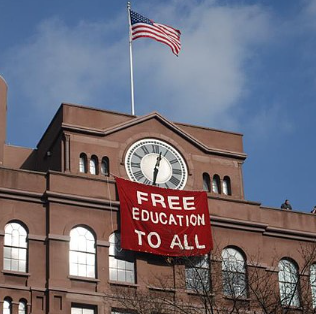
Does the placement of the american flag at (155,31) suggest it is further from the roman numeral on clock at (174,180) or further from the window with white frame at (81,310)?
the window with white frame at (81,310)

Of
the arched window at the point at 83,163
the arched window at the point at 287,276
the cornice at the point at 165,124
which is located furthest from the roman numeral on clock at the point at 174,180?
the arched window at the point at 287,276

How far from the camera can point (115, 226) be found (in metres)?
59.0

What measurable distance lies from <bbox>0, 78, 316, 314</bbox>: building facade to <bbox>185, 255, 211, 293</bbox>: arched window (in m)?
0.09

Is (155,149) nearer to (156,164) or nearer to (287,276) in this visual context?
(156,164)

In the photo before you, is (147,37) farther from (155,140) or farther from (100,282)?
(100,282)

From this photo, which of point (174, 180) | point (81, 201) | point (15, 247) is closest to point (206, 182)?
point (174, 180)

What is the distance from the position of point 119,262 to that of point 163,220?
3.02 m

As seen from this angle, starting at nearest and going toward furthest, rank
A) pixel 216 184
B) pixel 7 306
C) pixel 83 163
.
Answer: pixel 7 306 → pixel 83 163 → pixel 216 184

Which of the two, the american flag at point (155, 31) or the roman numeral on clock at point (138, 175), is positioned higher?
the american flag at point (155, 31)

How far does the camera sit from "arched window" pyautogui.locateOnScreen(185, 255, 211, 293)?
55281 mm

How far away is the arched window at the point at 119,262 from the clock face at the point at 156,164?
3.67m

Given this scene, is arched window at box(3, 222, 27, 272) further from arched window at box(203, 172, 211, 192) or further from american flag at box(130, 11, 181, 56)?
american flag at box(130, 11, 181, 56)

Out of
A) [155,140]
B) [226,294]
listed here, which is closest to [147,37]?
[155,140]

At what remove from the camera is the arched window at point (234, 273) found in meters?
54.5
